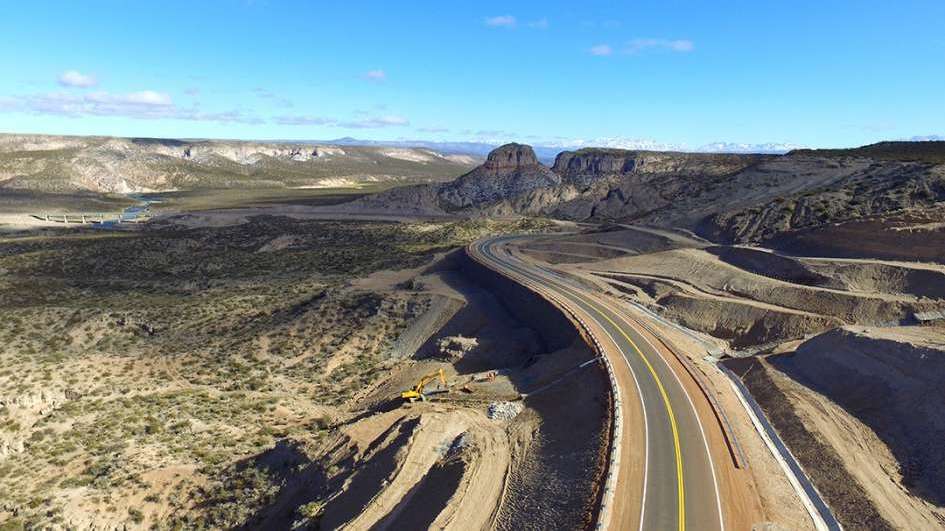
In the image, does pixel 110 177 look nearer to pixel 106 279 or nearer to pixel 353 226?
pixel 353 226

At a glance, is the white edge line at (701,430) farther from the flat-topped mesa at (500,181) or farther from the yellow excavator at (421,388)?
the flat-topped mesa at (500,181)

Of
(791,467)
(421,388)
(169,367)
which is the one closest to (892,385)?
(791,467)

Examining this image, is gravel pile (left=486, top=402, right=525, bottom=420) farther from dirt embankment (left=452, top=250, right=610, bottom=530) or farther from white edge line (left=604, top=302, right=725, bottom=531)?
white edge line (left=604, top=302, right=725, bottom=531)

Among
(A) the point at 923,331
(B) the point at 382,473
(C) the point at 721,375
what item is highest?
(A) the point at 923,331

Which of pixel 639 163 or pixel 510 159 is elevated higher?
pixel 639 163

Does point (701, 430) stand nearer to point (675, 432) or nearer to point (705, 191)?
point (675, 432)

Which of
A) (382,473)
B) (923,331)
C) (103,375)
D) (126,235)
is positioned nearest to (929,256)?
(923,331)

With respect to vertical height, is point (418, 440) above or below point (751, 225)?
below
